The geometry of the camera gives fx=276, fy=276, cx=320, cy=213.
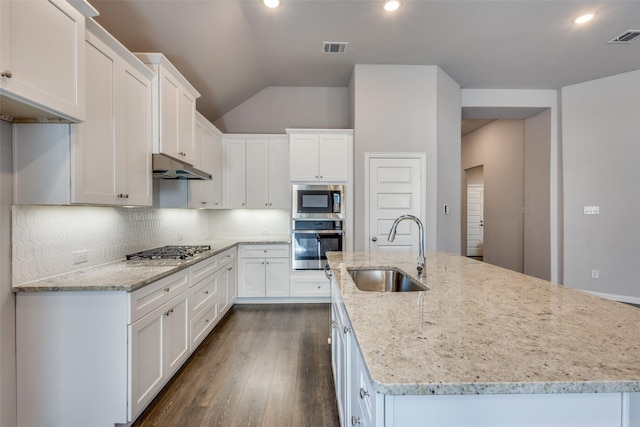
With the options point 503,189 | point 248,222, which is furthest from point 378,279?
point 503,189

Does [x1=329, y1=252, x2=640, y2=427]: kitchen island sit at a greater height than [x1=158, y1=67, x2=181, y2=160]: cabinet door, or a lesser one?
lesser

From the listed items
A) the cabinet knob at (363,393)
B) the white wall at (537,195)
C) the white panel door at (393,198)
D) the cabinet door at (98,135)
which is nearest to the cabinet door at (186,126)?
the cabinet door at (98,135)

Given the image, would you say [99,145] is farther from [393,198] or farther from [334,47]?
[393,198]

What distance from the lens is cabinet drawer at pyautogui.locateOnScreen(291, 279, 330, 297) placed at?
154 inches

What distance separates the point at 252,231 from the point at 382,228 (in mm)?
2056

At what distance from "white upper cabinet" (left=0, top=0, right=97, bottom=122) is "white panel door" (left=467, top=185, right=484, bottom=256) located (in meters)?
8.54

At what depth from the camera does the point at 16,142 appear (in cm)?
151

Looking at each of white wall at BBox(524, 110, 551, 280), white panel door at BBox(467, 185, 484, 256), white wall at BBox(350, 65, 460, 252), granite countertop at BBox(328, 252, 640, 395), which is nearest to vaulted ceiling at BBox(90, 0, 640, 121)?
white wall at BBox(350, 65, 460, 252)

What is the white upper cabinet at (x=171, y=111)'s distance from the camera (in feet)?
7.32

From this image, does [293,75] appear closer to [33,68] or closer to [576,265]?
[33,68]

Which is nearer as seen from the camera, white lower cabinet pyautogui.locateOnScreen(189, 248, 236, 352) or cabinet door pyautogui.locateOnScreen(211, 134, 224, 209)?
white lower cabinet pyautogui.locateOnScreen(189, 248, 236, 352)

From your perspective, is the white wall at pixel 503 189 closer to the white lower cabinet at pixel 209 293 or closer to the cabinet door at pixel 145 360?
the white lower cabinet at pixel 209 293

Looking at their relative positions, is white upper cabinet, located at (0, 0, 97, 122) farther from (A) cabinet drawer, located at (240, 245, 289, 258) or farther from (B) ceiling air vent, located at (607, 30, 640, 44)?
(B) ceiling air vent, located at (607, 30, 640, 44)

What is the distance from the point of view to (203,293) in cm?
270
